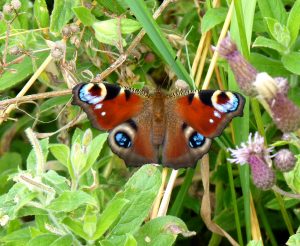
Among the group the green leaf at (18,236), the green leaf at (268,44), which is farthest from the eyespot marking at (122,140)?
the green leaf at (268,44)

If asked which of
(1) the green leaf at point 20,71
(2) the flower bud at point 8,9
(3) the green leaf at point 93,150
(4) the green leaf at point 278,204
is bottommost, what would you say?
(4) the green leaf at point 278,204

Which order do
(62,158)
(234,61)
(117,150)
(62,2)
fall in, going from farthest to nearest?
(62,2)
(117,150)
(62,158)
(234,61)

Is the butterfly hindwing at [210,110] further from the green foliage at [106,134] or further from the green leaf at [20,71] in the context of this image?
the green leaf at [20,71]

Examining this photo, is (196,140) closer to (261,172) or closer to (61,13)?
(261,172)

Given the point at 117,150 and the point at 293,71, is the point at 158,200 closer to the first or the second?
the point at 117,150

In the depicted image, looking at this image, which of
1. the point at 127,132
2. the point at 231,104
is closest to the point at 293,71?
the point at 231,104

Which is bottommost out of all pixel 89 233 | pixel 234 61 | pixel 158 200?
pixel 158 200

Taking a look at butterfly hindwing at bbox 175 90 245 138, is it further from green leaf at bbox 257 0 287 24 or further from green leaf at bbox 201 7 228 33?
green leaf at bbox 257 0 287 24
